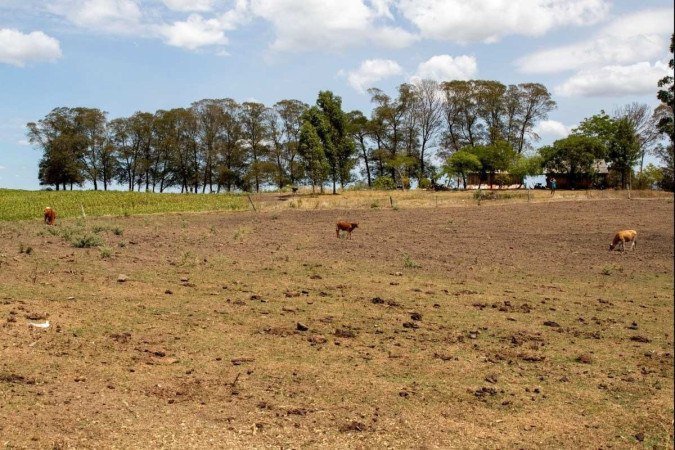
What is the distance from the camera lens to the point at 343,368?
354 inches

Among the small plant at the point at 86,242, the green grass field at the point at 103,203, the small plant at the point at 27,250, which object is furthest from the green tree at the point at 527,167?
the small plant at the point at 27,250

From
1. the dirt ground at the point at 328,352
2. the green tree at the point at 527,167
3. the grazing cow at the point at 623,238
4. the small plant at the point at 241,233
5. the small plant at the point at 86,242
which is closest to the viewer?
the dirt ground at the point at 328,352

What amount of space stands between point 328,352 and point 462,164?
61283 mm

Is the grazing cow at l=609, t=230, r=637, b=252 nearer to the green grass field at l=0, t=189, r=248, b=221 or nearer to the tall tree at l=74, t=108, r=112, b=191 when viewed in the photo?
the green grass field at l=0, t=189, r=248, b=221

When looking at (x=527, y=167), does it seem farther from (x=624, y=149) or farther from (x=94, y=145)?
(x=94, y=145)

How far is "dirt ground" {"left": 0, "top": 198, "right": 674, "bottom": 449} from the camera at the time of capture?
23.2ft

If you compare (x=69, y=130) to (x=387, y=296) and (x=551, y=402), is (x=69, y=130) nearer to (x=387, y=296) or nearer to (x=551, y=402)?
(x=387, y=296)

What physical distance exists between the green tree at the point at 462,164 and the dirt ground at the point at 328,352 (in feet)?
162

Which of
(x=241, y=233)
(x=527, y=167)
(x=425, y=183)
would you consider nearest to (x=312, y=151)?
(x=425, y=183)

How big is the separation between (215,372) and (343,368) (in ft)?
6.03

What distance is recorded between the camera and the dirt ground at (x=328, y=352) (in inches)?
278

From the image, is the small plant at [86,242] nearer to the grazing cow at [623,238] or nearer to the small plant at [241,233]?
the small plant at [241,233]

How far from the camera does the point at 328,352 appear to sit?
382 inches

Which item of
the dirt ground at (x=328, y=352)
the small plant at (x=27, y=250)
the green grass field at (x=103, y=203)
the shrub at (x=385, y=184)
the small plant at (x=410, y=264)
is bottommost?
the dirt ground at (x=328, y=352)
